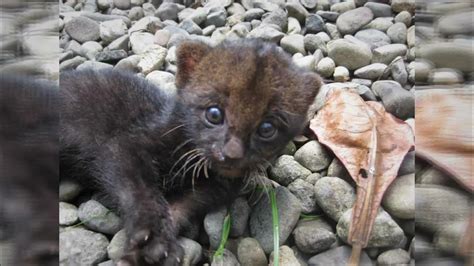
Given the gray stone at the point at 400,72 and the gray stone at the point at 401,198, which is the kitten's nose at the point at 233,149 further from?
the gray stone at the point at 400,72

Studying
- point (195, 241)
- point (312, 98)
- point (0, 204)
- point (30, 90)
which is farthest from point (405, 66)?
point (0, 204)

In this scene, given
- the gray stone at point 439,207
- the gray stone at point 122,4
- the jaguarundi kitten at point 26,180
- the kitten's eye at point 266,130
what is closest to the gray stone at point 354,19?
the kitten's eye at point 266,130

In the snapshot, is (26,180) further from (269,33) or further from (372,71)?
(372,71)

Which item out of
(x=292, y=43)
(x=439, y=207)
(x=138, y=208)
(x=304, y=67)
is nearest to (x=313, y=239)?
(x=439, y=207)

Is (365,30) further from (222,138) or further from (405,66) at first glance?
(222,138)

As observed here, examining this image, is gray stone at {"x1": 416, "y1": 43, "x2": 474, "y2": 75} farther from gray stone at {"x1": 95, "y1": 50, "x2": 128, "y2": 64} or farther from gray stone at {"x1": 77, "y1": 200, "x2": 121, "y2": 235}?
gray stone at {"x1": 95, "y1": 50, "x2": 128, "y2": 64}
